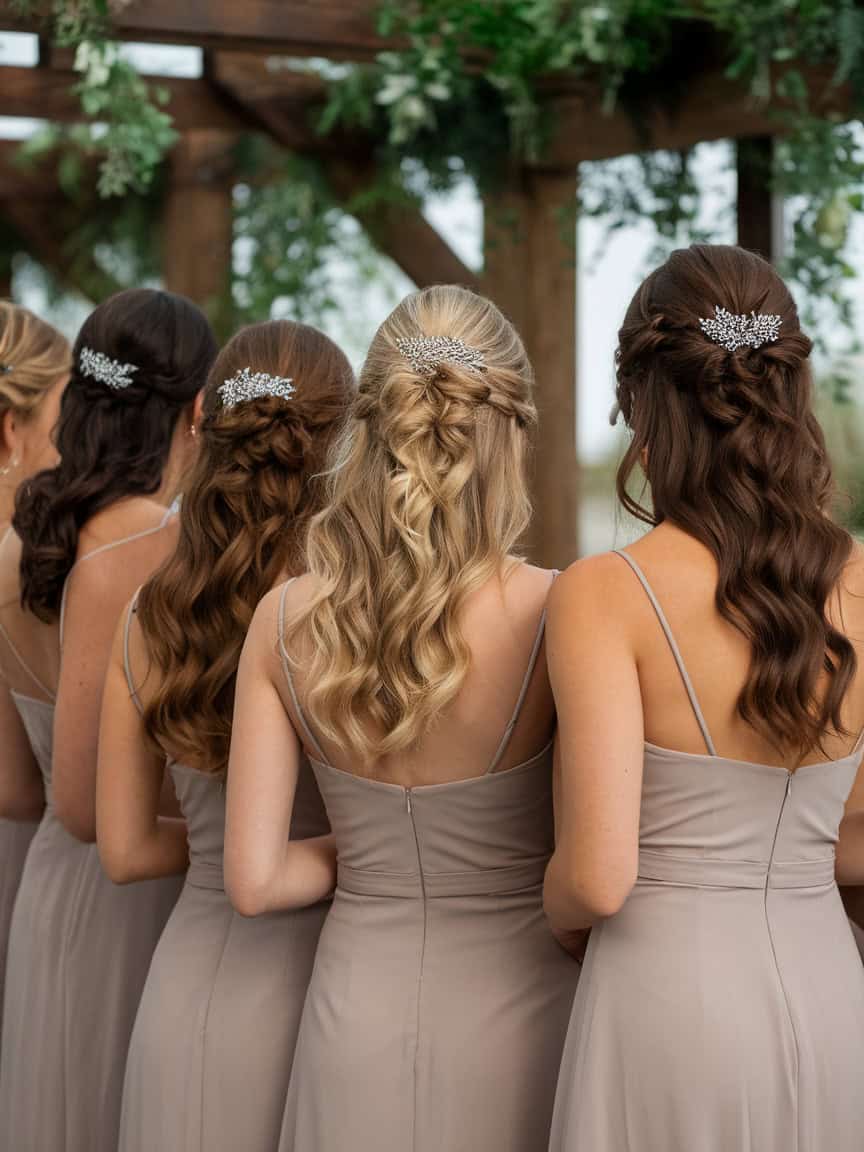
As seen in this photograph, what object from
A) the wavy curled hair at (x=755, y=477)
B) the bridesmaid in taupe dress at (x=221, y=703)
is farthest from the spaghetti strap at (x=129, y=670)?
the wavy curled hair at (x=755, y=477)

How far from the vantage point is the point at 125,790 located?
2043mm

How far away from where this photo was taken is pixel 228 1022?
6.49 ft

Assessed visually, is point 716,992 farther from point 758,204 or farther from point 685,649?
point 758,204

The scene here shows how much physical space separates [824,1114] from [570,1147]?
0.28 meters

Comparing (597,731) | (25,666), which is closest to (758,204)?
(25,666)

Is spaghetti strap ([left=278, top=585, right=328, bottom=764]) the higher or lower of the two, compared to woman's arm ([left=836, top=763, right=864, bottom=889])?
higher

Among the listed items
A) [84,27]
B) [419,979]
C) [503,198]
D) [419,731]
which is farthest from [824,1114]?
[503,198]

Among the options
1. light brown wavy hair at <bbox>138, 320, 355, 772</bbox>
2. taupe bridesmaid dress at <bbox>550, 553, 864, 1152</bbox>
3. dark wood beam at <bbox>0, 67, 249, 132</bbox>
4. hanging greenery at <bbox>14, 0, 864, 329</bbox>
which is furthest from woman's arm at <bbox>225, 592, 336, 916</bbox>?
dark wood beam at <bbox>0, 67, 249, 132</bbox>

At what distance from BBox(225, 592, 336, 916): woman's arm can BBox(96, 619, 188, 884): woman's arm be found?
0.91ft

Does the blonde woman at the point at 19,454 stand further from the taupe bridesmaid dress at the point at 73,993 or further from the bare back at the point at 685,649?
the bare back at the point at 685,649

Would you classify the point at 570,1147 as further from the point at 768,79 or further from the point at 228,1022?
the point at 768,79

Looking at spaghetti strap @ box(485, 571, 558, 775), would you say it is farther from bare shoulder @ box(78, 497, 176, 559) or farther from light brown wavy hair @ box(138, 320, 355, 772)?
bare shoulder @ box(78, 497, 176, 559)

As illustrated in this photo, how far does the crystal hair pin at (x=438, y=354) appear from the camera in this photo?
175cm

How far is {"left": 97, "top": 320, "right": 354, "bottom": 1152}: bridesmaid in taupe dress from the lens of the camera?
6.46 feet
